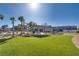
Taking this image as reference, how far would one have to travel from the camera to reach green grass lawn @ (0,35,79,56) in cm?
630

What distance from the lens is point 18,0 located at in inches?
246

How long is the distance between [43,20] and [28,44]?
0.56 meters

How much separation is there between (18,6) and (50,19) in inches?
26.8

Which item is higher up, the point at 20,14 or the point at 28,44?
the point at 20,14

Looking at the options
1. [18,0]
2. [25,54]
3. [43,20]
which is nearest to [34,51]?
[25,54]

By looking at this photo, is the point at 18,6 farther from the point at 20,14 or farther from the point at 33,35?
the point at 33,35

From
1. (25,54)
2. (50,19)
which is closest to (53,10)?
(50,19)

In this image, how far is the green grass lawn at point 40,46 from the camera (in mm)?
6301

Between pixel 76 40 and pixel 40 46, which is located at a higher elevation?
pixel 76 40

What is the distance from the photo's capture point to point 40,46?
6.36 metres

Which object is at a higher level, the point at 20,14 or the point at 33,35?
the point at 20,14

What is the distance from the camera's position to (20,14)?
639cm

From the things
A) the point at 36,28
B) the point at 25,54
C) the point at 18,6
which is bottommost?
the point at 25,54

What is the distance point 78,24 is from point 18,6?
123 centimetres
